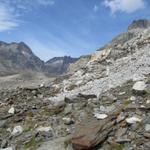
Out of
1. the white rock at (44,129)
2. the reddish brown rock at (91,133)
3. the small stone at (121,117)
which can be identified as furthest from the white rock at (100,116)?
the white rock at (44,129)

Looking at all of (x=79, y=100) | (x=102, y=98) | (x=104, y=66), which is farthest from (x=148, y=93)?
(x=104, y=66)

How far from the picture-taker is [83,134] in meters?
14.5

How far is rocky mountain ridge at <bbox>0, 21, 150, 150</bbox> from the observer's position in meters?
14.2

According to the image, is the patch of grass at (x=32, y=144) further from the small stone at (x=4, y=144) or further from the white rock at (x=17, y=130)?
the white rock at (x=17, y=130)

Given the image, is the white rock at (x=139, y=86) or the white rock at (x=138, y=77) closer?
the white rock at (x=139, y=86)

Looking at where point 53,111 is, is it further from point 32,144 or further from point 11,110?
point 32,144

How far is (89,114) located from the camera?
56.1 ft

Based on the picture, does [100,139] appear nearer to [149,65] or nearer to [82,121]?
[82,121]

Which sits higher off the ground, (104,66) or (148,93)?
(104,66)

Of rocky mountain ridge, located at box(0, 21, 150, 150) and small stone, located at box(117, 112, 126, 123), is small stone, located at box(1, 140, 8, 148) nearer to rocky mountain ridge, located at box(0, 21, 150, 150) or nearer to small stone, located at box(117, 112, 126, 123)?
rocky mountain ridge, located at box(0, 21, 150, 150)

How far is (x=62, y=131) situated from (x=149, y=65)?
9.00 metres

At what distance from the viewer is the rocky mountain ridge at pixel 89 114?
14238mm

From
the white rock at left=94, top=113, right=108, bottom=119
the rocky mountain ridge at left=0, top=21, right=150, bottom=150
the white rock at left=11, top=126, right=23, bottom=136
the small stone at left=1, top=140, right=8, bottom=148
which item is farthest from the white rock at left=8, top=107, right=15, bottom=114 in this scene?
the white rock at left=94, top=113, right=108, bottom=119

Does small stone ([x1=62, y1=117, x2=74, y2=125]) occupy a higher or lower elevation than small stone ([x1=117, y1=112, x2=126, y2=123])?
lower
